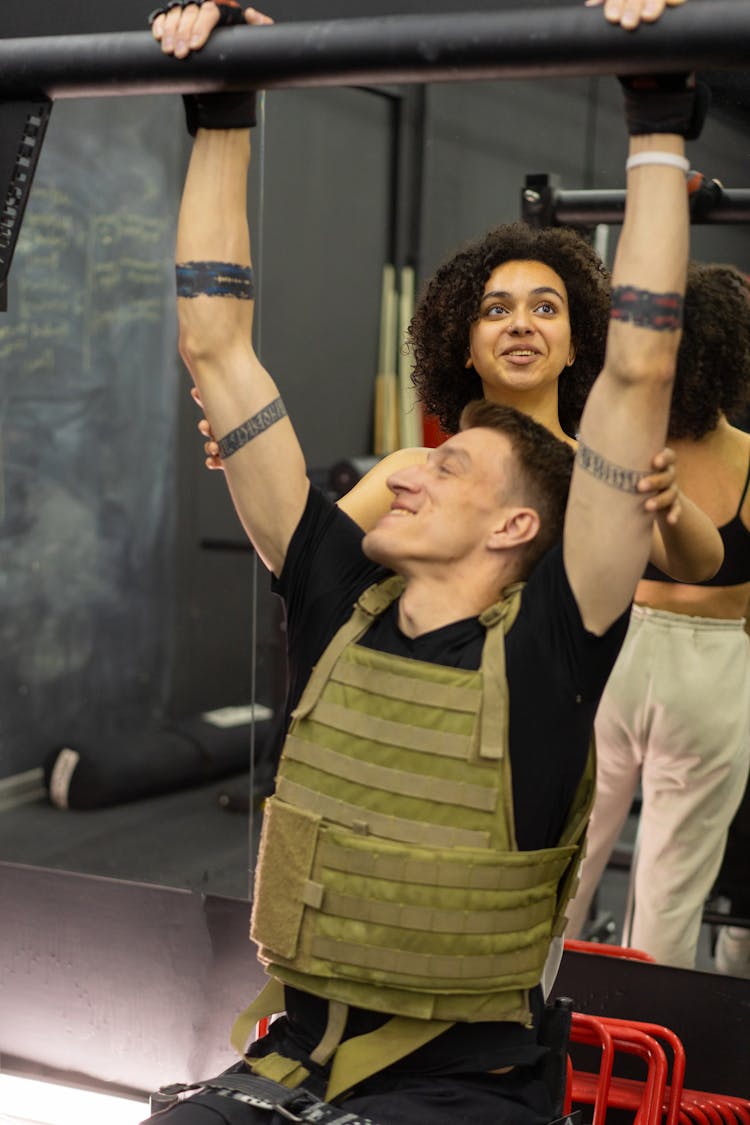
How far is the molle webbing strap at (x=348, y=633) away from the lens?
5.96ft

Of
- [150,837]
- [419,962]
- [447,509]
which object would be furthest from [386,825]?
[150,837]

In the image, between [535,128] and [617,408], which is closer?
[617,408]

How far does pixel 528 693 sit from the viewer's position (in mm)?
1715

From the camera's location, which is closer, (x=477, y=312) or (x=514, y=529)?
(x=514, y=529)

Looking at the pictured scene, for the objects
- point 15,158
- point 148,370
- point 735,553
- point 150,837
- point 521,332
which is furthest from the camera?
point 148,370

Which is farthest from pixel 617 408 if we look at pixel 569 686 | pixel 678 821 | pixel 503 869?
pixel 678 821

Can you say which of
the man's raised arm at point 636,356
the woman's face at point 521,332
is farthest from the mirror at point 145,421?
the man's raised arm at point 636,356

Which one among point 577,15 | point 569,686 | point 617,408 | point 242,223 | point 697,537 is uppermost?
point 577,15

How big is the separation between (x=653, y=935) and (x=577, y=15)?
2253 millimetres

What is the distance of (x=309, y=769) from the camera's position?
1.80 m

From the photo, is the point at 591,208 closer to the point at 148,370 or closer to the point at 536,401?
the point at 536,401

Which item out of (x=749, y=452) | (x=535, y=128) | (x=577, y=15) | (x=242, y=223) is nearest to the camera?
(x=577, y=15)

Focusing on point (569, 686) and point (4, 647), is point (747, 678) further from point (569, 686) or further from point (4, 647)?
point (4, 647)

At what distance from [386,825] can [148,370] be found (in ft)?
14.7
